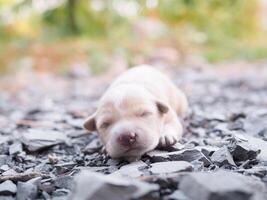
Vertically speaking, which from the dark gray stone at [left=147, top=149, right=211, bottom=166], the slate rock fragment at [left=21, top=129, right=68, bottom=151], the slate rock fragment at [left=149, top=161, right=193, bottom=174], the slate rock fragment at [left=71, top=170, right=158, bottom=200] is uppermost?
the slate rock fragment at [left=71, top=170, right=158, bottom=200]

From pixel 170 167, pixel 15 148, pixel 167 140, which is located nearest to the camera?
pixel 170 167

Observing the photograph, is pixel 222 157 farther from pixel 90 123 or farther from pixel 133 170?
pixel 90 123

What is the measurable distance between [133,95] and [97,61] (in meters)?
6.70

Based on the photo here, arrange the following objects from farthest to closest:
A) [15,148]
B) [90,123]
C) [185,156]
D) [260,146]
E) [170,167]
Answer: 1. [90,123]
2. [15,148]
3. [260,146]
4. [185,156]
5. [170,167]

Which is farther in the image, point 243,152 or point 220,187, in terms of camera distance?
point 243,152

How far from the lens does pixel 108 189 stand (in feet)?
8.07

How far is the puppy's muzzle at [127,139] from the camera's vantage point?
140 inches

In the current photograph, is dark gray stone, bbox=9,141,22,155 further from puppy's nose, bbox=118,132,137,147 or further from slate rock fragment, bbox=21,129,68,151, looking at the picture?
puppy's nose, bbox=118,132,137,147

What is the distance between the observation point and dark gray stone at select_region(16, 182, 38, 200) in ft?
9.46

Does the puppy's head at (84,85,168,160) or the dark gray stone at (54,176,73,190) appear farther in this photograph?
the puppy's head at (84,85,168,160)

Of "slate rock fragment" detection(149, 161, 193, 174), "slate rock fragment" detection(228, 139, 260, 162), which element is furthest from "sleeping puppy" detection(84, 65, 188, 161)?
"slate rock fragment" detection(228, 139, 260, 162)

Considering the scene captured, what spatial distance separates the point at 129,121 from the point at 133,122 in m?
0.03

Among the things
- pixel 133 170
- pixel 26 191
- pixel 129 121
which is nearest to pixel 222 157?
pixel 133 170

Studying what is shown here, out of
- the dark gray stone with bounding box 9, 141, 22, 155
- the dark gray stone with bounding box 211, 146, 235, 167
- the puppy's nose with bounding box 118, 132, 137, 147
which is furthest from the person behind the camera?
the dark gray stone with bounding box 9, 141, 22, 155
